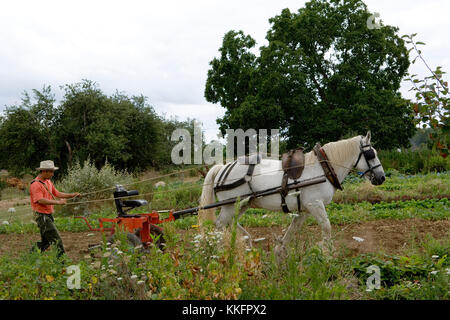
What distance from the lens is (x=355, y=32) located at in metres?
24.1

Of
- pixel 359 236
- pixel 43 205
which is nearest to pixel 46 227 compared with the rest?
pixel 43 205

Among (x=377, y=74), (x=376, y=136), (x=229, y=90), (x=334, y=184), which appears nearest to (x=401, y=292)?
(x=334, y=184)

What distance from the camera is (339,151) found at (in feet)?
18.6

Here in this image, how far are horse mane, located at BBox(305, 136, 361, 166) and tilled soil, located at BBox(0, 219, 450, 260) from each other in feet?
3.38

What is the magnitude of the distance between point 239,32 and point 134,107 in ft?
30.2

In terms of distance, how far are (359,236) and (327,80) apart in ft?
62.6

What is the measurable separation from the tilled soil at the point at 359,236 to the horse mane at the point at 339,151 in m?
1.03

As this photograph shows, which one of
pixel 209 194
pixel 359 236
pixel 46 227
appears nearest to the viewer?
pixel 46 227

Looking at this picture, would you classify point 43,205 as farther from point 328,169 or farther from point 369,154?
point 369,154

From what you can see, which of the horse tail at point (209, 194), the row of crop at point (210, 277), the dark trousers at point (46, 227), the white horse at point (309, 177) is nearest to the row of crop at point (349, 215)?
the horse tail at point (209, 194)

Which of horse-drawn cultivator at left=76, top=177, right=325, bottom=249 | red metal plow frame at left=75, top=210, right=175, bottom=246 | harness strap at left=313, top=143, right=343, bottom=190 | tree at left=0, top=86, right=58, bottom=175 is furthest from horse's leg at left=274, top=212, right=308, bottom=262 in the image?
tree at left=0, top=86, right=58, bottom=175

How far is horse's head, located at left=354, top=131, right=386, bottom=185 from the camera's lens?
571cm

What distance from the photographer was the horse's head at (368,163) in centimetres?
571
